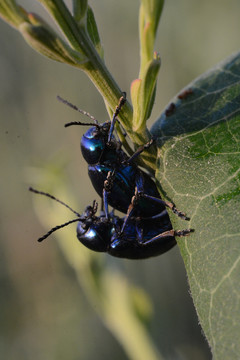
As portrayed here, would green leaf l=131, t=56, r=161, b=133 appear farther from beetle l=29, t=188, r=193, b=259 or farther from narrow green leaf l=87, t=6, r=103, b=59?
beetle l=29, t=188, r=193, b=259

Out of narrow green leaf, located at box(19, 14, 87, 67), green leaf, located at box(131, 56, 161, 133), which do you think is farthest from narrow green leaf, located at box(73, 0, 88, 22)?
green leaf, located at box(131, 56, 161, 133)

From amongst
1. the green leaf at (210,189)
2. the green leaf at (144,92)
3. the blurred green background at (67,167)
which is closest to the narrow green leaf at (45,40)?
the green leaf at (144,92)

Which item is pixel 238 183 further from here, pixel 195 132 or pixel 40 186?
pixel 40 186

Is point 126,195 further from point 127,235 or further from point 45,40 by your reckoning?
point 45,40

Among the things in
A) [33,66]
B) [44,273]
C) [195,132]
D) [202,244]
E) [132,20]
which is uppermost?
[33,66]

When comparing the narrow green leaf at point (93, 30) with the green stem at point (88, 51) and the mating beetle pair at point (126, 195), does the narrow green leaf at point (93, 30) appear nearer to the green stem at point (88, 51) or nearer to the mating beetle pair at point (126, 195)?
the green stem at point (88, 51)

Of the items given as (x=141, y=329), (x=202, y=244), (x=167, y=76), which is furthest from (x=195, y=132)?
(x=167, y=76)
